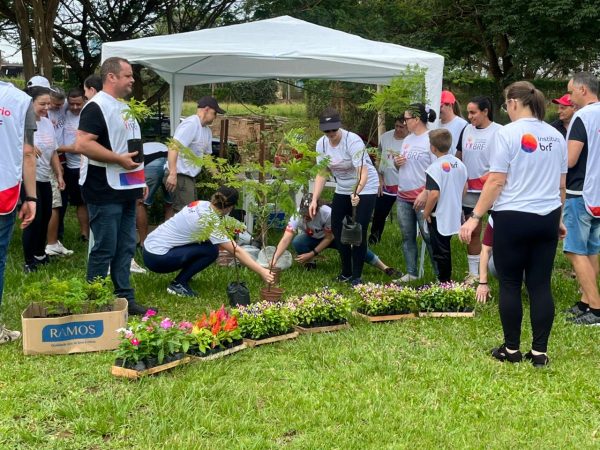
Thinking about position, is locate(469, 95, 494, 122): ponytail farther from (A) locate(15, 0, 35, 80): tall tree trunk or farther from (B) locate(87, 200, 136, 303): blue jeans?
(A) locate(15, 0, 35, 80): tall tree trunk

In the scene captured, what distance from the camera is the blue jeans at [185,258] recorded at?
18.3ft

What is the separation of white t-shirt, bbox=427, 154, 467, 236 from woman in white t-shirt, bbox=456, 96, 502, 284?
48 cm

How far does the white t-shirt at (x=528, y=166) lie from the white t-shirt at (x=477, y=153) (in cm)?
220

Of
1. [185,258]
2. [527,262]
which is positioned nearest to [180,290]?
[185,258]

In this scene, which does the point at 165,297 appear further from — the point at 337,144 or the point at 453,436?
the point at 453,436

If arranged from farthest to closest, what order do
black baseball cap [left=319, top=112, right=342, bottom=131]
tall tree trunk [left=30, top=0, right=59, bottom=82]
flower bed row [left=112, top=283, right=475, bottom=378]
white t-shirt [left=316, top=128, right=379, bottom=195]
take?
tall tree trunk [left=30, top=0, right=59, bottom=82]
white t-shirt [left=316, top=128, right=379, bottom=195]
black baseball cap [left=319, top=112, right=342, bottom=131]
flower bed row [left=112, top=283, right=475, bottom=378]

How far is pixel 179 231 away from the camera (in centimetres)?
555

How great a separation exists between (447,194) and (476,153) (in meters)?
0.74

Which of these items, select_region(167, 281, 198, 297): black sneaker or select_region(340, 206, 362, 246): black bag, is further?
select_region(340, 206, 362, 246): black bag

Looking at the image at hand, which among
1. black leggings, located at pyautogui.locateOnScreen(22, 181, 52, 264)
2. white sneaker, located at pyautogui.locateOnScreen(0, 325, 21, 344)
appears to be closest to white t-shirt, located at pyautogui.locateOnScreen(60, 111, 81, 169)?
black leggings, located at pyautogui.locateOnScreen(22, 181, 52, 264)

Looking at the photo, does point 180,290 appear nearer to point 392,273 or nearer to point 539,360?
point 392,273

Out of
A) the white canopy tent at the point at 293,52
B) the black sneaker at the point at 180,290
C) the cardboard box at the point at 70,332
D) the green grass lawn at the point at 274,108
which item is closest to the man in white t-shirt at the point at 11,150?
the cardboard box at the point at 70,332

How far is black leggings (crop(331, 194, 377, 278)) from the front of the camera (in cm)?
609

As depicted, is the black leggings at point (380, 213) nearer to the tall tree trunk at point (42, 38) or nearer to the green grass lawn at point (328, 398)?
the green grass lawn at point (328, 398)
